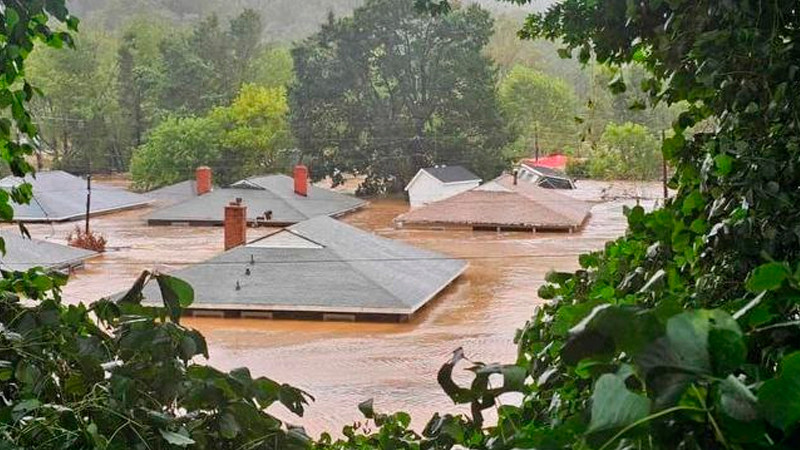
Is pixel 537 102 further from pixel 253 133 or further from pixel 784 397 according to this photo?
pixel 784 397

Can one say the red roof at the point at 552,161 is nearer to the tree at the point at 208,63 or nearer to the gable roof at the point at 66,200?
the tree at the point at 208,63

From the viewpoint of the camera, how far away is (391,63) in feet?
83.7

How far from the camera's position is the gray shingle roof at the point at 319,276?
37.5 ft

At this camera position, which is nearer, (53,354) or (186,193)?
(53,354)

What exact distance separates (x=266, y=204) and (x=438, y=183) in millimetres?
4534

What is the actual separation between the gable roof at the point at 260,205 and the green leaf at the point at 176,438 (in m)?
19.2

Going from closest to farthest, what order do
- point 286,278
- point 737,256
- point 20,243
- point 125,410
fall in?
point 737,256
point 125,410
point 286,278
point 20,243

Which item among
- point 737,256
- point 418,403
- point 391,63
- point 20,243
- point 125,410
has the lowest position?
point 418,403

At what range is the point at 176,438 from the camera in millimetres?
968

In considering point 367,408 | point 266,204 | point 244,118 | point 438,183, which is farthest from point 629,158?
point 367,408

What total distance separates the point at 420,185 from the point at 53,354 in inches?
881

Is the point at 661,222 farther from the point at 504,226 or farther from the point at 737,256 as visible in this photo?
the point at 504,226

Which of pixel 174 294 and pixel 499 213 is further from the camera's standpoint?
pixel 499 213

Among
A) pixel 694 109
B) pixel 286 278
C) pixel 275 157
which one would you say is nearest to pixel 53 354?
pixel 694 109
